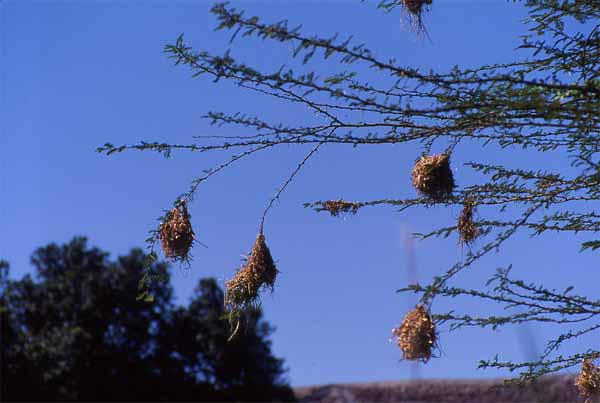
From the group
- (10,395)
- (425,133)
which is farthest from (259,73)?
(10,395)

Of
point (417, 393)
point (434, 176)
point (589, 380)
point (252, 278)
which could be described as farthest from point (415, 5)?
point (417, 393)

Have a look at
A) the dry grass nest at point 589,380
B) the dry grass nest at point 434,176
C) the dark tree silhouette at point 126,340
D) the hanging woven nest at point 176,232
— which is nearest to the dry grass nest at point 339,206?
the dry grass nest at point 434,176

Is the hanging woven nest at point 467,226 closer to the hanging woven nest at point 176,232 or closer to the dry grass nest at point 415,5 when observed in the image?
the dry grass nest at point 415,5

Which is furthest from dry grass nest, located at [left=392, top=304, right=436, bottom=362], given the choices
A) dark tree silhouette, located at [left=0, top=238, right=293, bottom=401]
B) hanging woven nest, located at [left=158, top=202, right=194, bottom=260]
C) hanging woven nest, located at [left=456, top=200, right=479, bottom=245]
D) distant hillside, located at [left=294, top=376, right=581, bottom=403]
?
dark tree silhouette, located at [left=0, top=238, right=293, bottom=401]

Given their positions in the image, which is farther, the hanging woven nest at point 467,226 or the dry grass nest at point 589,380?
the dry grass nest at point 589,380

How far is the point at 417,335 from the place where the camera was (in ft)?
8.21

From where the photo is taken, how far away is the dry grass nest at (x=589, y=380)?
132 inches

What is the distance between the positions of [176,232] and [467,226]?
3.99 feet

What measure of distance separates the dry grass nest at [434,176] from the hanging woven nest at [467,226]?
0.32 ft

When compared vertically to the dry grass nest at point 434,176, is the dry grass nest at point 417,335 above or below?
below

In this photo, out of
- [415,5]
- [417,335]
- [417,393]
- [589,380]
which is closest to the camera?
[417,335]

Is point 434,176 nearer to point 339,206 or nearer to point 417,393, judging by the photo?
point 339,206

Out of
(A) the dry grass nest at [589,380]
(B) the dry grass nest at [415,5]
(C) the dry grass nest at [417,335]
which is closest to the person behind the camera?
(C) the dry grass nest at [417,335]

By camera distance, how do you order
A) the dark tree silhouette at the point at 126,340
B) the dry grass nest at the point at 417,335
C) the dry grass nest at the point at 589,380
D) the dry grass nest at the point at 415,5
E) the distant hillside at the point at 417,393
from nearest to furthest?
1. the dry grass nest at the point at 417,335
2. the dry grass nest at the point at 415,5
3. the dry grass nest at the point at 589,380
4. the distant hillside at the point at 417,393
5. the dark tree silhouette at the point at 126,340
